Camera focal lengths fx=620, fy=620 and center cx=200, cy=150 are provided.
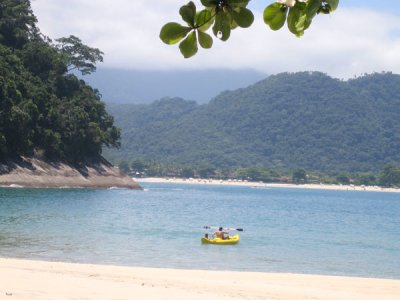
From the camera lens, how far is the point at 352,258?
24.4 metres

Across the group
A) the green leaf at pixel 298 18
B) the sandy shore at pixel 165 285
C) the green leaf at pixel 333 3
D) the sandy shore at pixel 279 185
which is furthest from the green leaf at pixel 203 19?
the sandy shore at pixel 279 185

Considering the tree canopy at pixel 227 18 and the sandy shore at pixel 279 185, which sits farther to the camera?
the sandy shore at pixel 279 185

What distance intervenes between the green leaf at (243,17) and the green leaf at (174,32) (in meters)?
0.15

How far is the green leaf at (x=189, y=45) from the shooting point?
2.04 m

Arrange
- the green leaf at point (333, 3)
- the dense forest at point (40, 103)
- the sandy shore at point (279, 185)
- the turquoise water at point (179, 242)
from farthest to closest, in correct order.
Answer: the sandy shore at point (279, 185) < the dense forest at point (40, 103) < the turquoise water at point (179, 242) < the green leaf at point (333, 3)

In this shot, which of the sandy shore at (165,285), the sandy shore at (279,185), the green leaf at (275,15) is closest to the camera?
the green leaf at (275,15)

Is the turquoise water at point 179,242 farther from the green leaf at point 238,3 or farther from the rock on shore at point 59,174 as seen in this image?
the green leaf at point 238,3

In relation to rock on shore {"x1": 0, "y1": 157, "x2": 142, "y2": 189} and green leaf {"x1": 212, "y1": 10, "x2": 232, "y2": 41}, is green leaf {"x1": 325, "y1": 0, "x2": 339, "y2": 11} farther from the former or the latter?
rock on shore {"x1": 0, "y1": 157, "x2": 142, "y2": 189}

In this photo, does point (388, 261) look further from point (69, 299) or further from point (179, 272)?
point (69, 299)

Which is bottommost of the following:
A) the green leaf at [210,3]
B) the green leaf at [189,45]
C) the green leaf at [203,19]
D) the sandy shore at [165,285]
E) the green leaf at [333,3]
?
the sandy shore at [165,285]

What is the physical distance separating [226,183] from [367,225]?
119 meters

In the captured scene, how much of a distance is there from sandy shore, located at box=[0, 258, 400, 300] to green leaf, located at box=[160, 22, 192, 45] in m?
8.74

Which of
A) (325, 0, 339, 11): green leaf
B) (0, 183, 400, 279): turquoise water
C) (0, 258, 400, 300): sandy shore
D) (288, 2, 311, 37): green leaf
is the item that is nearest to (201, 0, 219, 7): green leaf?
(288, 2, 311, 37): green leaf

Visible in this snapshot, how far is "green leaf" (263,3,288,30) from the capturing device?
Result: 196 centimetres
